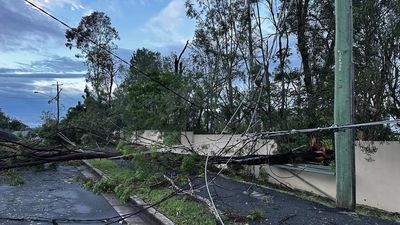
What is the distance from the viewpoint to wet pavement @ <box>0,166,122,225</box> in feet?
29.5

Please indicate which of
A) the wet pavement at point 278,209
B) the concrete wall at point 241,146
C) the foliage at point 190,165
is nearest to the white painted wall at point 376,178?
the concrete wall at point 241,146

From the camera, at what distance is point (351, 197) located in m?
7.39

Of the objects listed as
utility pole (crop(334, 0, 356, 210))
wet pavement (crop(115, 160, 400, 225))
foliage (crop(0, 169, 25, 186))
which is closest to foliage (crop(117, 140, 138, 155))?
wet pavement (crop(115, 160, 400, 225))

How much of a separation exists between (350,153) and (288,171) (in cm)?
464

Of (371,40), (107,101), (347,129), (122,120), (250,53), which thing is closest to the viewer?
(347,129)

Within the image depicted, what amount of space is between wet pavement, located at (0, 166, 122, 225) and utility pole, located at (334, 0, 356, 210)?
173 inches

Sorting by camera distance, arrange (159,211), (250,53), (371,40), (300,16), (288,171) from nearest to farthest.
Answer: (159,211)
(371,40)
(288,171)
(300,16)
(250,53)

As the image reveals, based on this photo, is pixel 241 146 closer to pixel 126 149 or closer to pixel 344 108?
pixel 126 149

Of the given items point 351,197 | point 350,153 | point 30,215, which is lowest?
point 30,215

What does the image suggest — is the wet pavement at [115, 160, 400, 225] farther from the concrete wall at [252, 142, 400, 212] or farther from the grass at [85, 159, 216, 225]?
the concrete wall at [252, 142, 400, 212]

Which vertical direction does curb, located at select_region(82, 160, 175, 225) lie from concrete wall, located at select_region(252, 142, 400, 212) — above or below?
below

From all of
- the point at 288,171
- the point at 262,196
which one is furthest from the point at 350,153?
the point at 288,171

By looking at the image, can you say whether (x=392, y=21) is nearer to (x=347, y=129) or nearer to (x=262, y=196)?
(x=347, y=129)

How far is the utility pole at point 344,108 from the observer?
730cm
